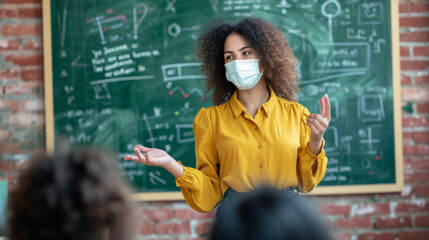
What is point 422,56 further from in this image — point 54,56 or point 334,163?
point 54,56

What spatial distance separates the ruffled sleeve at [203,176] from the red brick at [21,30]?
63.2 inches

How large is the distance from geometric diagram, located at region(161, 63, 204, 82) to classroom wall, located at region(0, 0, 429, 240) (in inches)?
31.4

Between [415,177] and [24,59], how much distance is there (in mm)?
2615

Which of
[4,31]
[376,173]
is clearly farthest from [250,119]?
[4,31]

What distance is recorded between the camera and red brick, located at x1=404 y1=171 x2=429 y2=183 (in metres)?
2.77

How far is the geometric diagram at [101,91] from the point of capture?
275 centimetres

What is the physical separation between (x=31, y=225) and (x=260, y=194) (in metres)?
0.34

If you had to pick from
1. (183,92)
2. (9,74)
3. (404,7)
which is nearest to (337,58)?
(404,7)

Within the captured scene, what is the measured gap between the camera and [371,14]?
2.77m

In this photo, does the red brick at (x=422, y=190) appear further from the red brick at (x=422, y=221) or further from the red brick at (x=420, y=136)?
the red brick at (x=420, y=136)

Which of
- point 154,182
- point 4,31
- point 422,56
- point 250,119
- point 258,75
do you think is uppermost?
point 4,31

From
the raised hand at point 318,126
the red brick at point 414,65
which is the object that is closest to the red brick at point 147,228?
the raised hand at point 318,126

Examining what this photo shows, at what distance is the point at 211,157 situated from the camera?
1669 millimetres

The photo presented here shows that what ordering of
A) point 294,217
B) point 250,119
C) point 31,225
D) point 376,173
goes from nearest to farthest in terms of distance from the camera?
point 294,217 → point 31,225 → point 250,119 → point 376,173
